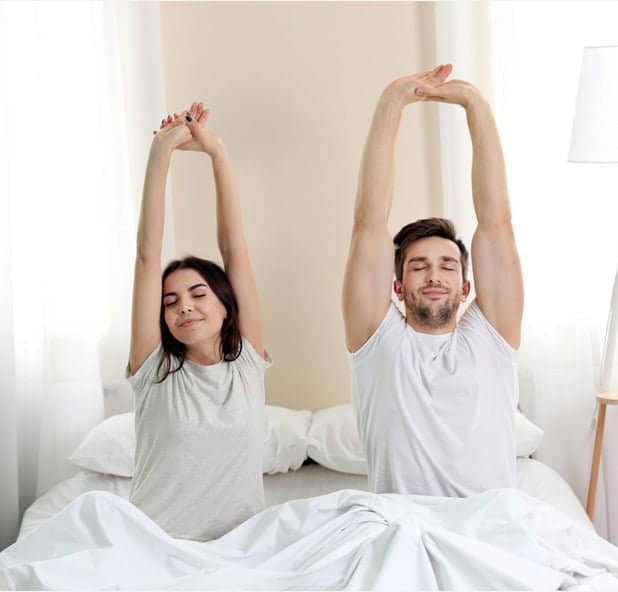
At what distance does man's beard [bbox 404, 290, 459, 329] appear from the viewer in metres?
2.53

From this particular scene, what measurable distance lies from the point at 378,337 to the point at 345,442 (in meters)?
0.74

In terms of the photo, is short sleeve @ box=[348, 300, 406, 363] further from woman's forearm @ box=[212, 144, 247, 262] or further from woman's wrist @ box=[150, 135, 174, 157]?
woman's wrist @ box=[150, 135, 174, 157]

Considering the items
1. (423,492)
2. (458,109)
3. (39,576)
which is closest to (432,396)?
(423,492)

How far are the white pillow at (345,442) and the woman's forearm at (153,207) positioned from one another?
37.5 inches

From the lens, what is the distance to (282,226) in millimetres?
3523

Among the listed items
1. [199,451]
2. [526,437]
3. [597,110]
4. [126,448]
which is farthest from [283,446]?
[597,110]

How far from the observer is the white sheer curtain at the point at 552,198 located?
3262 mm

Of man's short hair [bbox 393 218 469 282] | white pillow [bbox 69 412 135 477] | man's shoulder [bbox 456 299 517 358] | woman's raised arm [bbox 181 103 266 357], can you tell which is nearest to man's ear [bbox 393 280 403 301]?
man's short hair [bbox 393 218 469 282]

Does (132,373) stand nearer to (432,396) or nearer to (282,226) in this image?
(432,396)

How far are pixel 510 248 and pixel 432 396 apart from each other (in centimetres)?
40

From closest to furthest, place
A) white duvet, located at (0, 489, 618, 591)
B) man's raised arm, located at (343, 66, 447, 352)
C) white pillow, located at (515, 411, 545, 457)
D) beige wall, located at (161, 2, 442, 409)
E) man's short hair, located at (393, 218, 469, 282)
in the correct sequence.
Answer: white duvet, located at (0, 489, 618, 591)
man's raised arm, located at (343, 66, 447, 352)
man's short hair, located at (393, 218, 469, 282)
white pillow, located at (515, 411, 545, 457)
beige wall, located at (161, 2, 442, 409)

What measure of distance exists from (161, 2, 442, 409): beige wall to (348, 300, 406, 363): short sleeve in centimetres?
98

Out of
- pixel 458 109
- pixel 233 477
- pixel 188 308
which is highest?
pixel 458 109

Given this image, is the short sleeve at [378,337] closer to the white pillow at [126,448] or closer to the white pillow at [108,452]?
the white pillow at [126,448]
